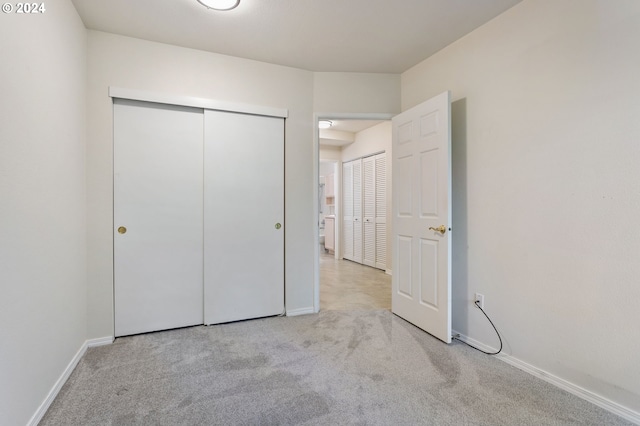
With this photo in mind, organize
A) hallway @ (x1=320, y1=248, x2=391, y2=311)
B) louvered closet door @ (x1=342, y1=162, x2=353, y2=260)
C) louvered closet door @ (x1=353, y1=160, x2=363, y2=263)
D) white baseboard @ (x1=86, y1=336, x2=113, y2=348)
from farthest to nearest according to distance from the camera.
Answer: louvered closet door @ (x1=342, y1=162, x2=353, y2=260) < louvered closet door @ (x1=353, y1=160, x2=363, y2=263) < hallway @ (x1=320, y1=248, x2=391, y2=311) < white baseboard @ (x1=86, y1=336, x2=113, y2=348)

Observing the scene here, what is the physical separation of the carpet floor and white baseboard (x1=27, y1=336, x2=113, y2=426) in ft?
0.10

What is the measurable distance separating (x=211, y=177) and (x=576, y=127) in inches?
105

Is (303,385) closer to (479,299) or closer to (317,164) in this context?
(479,299)

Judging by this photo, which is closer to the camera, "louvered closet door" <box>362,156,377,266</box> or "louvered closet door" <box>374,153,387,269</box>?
"louvered closet door" <box>374,153,387,269</box>

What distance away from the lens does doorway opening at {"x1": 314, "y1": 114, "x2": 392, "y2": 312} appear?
3.13 meters

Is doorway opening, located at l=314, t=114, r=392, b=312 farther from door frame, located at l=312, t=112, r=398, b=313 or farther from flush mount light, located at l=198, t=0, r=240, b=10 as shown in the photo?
flush mount light, located at l=198, t=0, r=240, b=10

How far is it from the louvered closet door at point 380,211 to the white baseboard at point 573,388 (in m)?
2.92

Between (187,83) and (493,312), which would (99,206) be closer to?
(187,83)

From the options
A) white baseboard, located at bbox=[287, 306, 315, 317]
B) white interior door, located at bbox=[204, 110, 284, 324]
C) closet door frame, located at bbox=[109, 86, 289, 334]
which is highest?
closet door frame, located at bbox=[109, 86, 289, 334]

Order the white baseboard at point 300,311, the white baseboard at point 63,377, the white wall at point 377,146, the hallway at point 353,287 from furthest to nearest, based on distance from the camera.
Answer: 1. the white wall at point 377,146
2. the hallway at point 353,287
3. the white baseboard at point 300,311
4. the white baseboard at point 63,377

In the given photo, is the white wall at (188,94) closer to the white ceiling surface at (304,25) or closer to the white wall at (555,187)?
the white ceiling surface at (304,25)

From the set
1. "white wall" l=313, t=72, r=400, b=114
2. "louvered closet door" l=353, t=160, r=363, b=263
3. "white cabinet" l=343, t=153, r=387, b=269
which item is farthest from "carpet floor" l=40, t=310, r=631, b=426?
"louvered closet door" l=353, t=160, r=363, b=263

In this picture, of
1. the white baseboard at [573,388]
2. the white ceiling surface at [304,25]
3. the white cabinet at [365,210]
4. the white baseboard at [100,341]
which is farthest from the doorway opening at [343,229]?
the white baseboard at [100,341]

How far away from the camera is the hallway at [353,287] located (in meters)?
3.33
